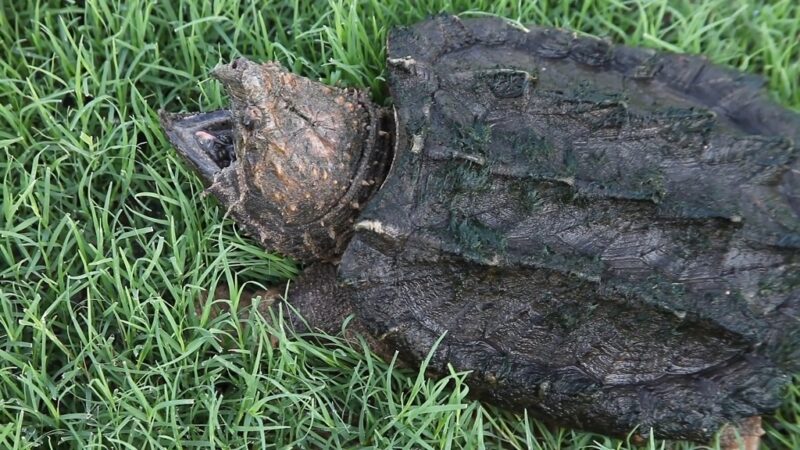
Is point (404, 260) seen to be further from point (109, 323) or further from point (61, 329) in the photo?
point (61, 329)

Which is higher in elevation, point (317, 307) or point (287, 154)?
point (287, 154)

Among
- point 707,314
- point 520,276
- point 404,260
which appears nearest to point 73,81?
point 404,260

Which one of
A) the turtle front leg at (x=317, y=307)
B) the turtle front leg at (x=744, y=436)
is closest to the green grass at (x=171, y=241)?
the turtle front leg at (x=317, y=307)

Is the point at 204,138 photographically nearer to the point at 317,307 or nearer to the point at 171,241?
the point at 171,241

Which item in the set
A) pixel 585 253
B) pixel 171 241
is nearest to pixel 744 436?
pixel 585 253

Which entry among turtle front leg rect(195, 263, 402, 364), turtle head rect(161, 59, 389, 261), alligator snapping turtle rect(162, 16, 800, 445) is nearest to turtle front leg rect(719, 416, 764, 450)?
alligator snapping turtle rect(162, 16, 800, 445)

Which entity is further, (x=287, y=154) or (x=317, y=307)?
(x=317, y=307)
